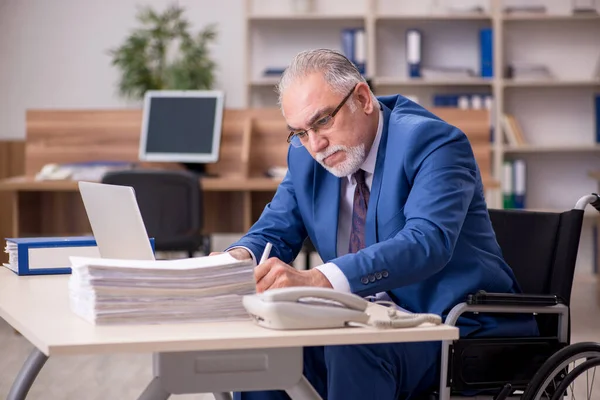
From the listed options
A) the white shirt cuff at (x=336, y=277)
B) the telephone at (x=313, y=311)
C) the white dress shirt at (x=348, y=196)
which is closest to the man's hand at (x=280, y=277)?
the white shirt cuff at (x=336, y=277)

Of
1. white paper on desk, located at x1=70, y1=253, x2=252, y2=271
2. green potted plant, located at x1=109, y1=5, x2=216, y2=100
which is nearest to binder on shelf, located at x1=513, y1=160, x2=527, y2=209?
green potted plant, located at x1=109, y1=5, x2=216, y2=100

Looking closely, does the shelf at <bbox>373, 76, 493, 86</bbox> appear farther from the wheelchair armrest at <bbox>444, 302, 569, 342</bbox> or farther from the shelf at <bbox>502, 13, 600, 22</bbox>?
the wheelchair armrest at <bbox>444, 302, 569, 342</bbox>

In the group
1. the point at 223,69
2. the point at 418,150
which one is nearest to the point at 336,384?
the point at 418,150

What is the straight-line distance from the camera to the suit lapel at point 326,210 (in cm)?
193

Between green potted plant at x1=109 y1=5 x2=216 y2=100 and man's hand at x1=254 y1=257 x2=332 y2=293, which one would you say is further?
green potted plant at x1=109 y1=5 x2=216 y2=100

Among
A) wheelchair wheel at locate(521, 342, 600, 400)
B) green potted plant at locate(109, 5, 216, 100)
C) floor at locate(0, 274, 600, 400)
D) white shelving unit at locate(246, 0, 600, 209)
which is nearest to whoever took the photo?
A: wheelchair wheel at locate(521, 342, 600, 400)

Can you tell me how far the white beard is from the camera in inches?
73.5

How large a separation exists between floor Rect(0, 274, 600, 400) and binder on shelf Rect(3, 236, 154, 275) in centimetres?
130

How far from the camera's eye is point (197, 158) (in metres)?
4.68

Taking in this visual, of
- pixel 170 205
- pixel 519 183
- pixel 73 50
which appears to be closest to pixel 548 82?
pixel 519 183

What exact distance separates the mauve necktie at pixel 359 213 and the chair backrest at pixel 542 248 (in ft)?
1.31

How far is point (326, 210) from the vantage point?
1943 mm

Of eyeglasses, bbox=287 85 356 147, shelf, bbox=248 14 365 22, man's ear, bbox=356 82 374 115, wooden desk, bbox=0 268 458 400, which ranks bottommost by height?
wooden desk, bbox=0 268 458 400

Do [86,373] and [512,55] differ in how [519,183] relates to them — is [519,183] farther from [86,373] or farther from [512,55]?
[86,373]
